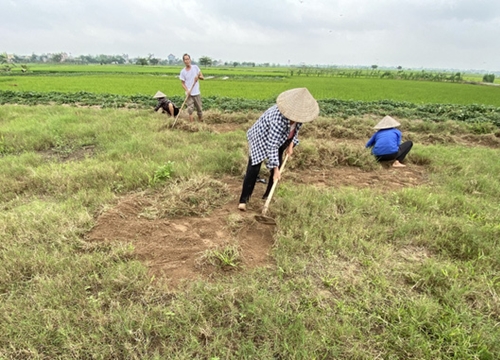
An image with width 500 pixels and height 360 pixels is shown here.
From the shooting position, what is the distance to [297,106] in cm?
293

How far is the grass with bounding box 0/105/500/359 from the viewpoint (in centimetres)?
181

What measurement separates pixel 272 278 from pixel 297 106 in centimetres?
176

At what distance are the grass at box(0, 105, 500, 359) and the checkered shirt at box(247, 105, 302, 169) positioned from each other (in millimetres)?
679

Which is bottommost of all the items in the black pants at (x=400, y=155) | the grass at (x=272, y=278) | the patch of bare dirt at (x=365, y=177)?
the grass at (x=272, y=278)

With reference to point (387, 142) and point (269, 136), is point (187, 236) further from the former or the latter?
point (387, 142)

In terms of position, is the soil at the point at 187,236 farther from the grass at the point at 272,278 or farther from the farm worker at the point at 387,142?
the farm worker at the point at 387,142

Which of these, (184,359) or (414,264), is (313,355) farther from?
(414,264)

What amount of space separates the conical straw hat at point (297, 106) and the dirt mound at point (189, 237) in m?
1.22

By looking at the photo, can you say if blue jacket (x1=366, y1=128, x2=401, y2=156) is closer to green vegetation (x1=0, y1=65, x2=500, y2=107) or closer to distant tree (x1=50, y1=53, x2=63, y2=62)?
green vegetation (x1=0, y1=65, x2=500, y2=107)

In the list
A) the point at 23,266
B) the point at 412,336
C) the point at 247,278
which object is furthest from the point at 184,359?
the point at 23,266

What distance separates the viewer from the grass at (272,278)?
71.1 inches

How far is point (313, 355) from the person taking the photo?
174 centimetres

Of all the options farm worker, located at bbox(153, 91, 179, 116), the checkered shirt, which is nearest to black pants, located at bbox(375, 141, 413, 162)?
the checkered shirt

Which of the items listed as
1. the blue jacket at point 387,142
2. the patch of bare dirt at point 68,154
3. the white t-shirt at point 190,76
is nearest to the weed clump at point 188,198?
the patch of bare dirt at point 68,154
